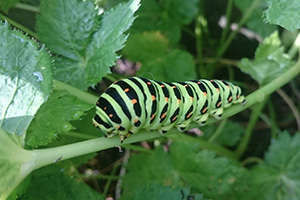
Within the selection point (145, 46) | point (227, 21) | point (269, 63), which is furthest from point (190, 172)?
point (227, 21)

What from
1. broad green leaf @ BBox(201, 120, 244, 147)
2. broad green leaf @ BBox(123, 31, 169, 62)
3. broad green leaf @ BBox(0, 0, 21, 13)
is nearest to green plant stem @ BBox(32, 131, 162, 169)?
broad green leaf @ BBox(0, 0, 21, 13)

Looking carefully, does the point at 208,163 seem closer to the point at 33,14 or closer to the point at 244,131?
the point at 244,131

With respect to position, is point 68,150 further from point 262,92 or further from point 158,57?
point 158,57

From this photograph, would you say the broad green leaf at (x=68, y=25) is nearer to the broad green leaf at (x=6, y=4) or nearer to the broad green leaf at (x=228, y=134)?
the broad green leaf at (x=6, y=4)

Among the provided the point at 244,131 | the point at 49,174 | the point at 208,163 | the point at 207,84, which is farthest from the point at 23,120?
the point at 244,131

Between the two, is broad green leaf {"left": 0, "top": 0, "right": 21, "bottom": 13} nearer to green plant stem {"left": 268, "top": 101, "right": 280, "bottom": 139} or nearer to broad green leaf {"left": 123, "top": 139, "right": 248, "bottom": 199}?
broad green leaf {"left": 123, "top": 139, "right": 248, "bottom": 199}

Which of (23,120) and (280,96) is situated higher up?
(280,96)

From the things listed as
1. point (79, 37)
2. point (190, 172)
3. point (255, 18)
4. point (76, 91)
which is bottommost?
point (190, 172)
